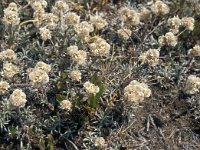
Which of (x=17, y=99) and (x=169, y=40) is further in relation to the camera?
(x=169, y=40)

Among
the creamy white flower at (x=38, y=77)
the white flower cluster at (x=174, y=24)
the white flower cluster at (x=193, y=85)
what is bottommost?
the white flower cluster at (x=193, y=85)

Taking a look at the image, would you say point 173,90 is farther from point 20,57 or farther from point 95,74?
point 20,57

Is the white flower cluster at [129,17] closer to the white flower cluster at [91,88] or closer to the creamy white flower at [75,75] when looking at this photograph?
the creamy white flower at [75,75]

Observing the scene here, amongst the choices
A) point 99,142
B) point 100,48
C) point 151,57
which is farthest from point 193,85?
point 99,142

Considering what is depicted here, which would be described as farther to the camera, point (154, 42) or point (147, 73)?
point (154, 42)

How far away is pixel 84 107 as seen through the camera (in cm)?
424

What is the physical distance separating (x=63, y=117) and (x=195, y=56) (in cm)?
161

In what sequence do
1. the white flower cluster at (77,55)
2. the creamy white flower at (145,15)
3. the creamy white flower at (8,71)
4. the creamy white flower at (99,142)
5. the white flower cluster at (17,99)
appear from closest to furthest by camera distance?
the white flower cluster at (17,99) < the creamy white flower at (99,142) < the creamy white flower at (8,71) < the white flower cluster at (77,55) < the creamy white flower at (145,15)

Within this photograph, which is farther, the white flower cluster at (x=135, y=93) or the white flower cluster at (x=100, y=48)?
the white flower cluster at (x=100, y=48)

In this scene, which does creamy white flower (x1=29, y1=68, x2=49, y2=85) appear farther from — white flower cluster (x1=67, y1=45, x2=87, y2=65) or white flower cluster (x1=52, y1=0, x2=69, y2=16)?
white flower cluster (x1=52, y1=0, x2=69, y2=16)

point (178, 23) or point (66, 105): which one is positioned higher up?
point (178, 23)

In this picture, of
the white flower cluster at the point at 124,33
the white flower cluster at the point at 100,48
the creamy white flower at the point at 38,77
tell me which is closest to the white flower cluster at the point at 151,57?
the white flower cluster at the point at 100,48

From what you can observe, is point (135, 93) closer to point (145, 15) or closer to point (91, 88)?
point (91, 88)

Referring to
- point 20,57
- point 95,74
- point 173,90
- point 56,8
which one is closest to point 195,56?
point 173,90
